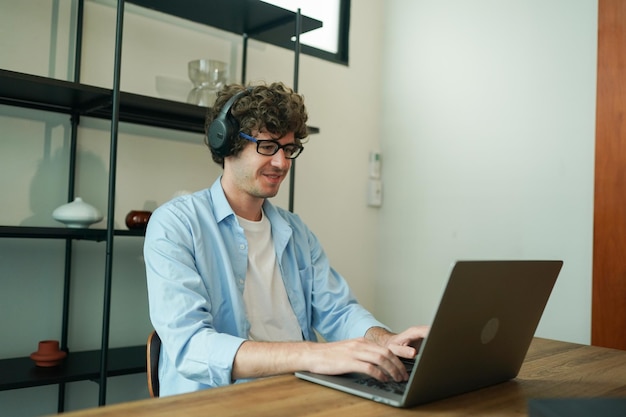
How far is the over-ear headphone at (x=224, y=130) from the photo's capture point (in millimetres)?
1688

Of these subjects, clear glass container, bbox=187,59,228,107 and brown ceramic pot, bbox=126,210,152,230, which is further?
clear glass container, bbox=187,59,228,107

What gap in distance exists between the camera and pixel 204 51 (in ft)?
8.62

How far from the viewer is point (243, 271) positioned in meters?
1.62

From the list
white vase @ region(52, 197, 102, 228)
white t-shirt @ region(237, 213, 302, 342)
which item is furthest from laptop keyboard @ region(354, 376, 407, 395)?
white vase @ region(52, 197, 102, 228)

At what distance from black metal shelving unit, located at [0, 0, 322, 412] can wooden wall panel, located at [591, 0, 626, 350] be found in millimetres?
1152

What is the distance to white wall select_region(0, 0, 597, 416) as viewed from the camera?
85.5 inches

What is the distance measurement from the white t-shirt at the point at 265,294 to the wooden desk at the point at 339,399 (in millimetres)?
554

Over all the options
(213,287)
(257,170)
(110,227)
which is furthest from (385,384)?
(110,227)

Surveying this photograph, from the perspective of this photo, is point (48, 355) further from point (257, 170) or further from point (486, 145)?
point (486, 145)

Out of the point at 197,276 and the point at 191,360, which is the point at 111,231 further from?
the point at 191,360

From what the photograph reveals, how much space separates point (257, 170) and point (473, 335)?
2.92 ft

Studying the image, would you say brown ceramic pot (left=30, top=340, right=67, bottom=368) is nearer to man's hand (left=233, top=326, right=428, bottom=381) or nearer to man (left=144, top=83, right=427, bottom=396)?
man (left=144, top=83, right=427, bottom=396)

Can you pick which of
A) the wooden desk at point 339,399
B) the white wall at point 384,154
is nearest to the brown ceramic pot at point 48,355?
the white wall at point 384,154

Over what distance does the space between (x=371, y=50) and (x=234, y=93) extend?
172 centimetres
